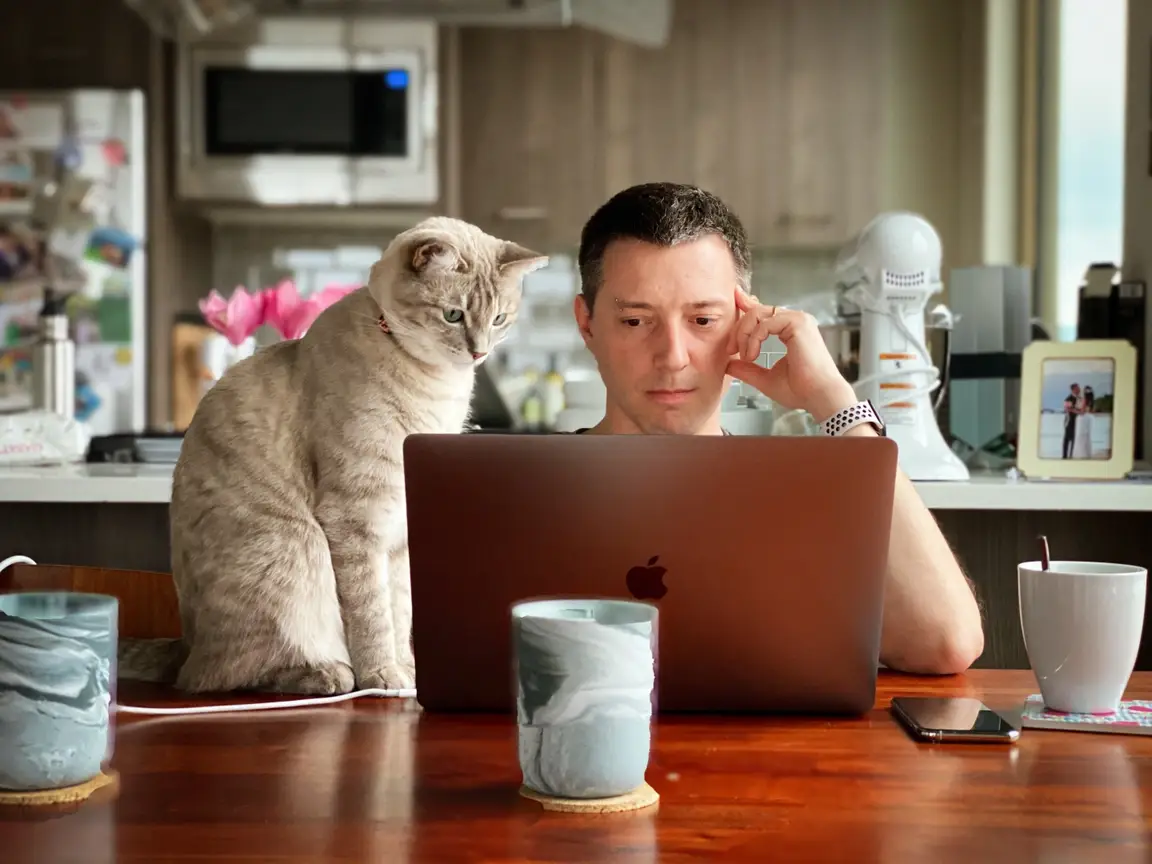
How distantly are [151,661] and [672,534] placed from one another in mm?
566

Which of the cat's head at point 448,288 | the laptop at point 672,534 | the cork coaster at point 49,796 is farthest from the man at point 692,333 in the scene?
the cork coaster at point 49,796

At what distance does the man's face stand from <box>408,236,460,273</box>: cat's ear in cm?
19

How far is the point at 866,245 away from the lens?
2.05 m

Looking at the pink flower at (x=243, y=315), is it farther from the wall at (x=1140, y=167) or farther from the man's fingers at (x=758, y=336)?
the wall at (x=1140, y=167)

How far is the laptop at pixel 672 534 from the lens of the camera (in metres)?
0.87

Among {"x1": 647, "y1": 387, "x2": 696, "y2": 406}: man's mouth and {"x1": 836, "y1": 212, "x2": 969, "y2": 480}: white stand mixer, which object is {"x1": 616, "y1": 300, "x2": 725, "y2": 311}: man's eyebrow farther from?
{"x1": 836, "y1": 212, "x2": 969, "y2": 480}: white stand mixer

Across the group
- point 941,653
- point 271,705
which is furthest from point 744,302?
point 271,705

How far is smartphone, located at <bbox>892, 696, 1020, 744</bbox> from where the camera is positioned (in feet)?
2.89

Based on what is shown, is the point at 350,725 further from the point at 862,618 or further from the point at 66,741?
the point at 862,618

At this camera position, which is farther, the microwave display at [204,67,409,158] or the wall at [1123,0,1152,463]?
the microwave display at [204,67,409,158]

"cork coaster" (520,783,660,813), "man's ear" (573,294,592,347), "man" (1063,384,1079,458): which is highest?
"man's ear" (573,294,592,347)

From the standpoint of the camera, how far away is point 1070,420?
7.00 ft

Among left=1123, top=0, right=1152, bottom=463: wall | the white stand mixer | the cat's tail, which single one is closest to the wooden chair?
the cat's tail

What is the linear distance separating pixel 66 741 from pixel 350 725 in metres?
0.25
